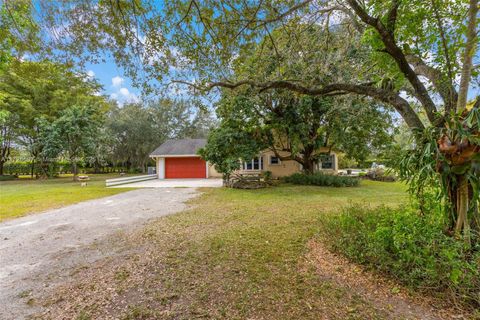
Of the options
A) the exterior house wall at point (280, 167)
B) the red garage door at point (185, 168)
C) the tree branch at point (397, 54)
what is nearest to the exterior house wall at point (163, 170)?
the red garage door at point (185, 168)

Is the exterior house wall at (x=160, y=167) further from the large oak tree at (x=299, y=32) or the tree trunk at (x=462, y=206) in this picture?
the tree trunk at (x=462, y=206)

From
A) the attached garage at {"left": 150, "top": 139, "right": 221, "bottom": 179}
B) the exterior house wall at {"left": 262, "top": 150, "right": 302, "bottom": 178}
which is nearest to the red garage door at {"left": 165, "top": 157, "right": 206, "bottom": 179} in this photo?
the attached garage at {"left": 150, "top": 139, "right": 221, "bottom": 179}

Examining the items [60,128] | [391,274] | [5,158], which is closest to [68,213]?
[391,274]

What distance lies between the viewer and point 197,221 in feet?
20.0

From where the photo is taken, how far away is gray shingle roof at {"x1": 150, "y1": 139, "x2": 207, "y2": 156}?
20.7 metres

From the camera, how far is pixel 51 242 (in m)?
4.73

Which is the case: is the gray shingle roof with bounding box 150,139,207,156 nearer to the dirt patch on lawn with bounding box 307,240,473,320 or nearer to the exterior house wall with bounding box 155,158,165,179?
the exterior house wall with bounding box 155,158,165,179

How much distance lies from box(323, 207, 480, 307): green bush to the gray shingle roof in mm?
18051

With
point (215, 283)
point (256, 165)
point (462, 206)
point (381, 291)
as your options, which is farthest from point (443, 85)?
point (256, 165)

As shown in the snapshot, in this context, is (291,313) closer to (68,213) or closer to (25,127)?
(68,213)

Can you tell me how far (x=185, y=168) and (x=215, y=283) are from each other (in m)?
18.7

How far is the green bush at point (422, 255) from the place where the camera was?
8.11 feet

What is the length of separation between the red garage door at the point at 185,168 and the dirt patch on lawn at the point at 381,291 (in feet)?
58.7

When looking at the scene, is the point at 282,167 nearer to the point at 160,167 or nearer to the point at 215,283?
the point at 160,167
